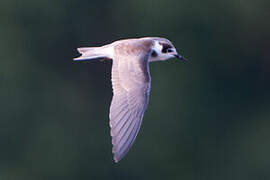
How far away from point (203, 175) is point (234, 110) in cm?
181

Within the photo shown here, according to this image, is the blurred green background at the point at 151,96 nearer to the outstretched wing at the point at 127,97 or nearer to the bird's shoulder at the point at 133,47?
the bird's shoulder at the point at 133,47

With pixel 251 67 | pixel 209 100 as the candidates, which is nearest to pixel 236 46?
pixel 251 67

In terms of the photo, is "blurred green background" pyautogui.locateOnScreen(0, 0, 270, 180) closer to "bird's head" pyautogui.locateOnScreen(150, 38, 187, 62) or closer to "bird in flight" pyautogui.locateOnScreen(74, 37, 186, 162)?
"bird's head" pyautogui.locateOnScreen(150, 38, 187, 62)

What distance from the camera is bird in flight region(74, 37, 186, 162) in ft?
26.6

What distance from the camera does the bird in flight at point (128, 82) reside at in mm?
8102

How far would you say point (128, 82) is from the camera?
8.70m

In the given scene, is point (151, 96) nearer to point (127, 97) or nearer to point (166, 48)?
point (166, 48)

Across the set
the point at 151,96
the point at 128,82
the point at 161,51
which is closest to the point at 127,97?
the point at 128,82

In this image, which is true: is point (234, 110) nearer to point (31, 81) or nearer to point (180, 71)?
point (180, 71)

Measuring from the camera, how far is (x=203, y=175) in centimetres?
1928

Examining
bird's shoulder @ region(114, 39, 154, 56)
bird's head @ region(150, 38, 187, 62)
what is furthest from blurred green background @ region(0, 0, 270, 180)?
bird's shoulder @ region(114, 39, 154, 56)

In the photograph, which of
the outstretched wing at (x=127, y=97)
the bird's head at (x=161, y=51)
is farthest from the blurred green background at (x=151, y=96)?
the outstretched wing at (x=127, y=97)

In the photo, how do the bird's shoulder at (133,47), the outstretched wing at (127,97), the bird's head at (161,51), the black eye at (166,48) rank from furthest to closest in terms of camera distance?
the black eye at (166,48) → the bird's head at (161,51) → the bird's shoulder at (133,47) → the outstretched wing at (127,97)

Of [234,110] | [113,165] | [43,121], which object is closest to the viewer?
[113,165]
